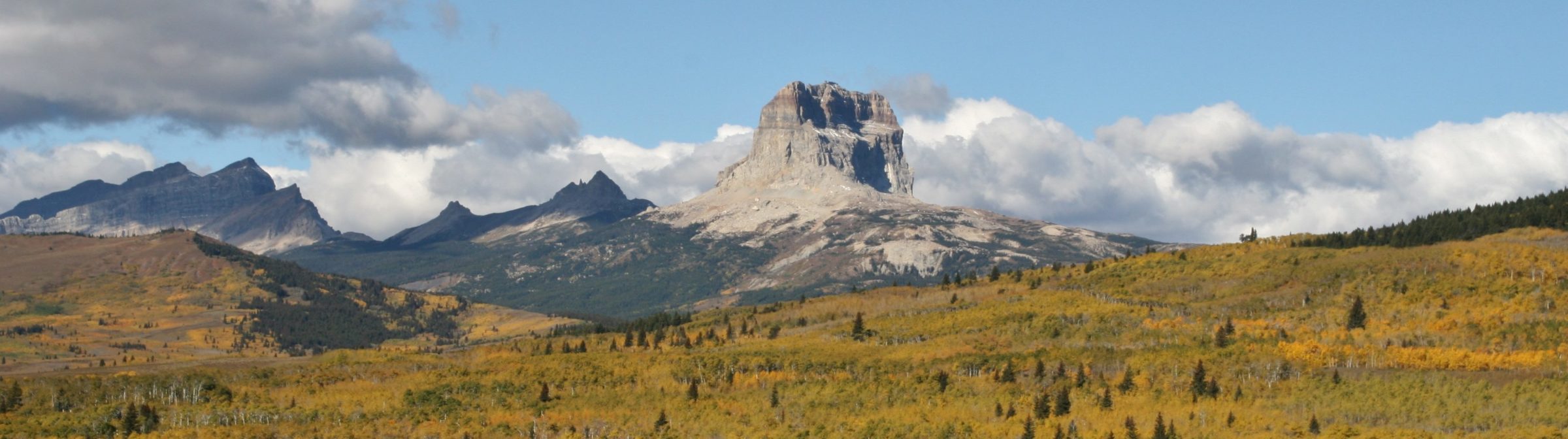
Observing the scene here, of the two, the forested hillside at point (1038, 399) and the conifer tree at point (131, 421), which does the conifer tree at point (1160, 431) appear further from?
the conifer tree at point (131, 421)

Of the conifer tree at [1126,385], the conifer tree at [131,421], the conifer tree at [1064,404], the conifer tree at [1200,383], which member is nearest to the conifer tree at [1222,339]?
the conifer tree at [1200,383]

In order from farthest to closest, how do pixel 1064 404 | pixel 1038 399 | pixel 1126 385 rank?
pixel 1126 385 < pixel 1038 399 < pixel 1064 404

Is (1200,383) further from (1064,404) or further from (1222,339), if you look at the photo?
Answer: (1222,339)

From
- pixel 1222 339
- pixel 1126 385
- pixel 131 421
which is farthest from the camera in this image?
pixel 1222 339

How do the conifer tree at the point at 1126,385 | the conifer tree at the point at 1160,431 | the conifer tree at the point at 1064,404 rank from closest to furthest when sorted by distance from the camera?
1. the conifer tree at the point at 1160,431
2. the conifer tree at the point at 1064,404
3. the conifer tree at the point at 1126,385

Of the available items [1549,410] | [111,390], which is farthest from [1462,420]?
[111,390]

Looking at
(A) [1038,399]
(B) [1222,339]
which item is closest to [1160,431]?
(A) [1038,399]

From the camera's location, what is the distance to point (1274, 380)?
6732 inches

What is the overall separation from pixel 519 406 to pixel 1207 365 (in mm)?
81519

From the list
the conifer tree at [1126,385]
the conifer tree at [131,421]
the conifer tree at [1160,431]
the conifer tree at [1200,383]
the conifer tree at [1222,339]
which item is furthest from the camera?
the conifer tree at [1222,339]

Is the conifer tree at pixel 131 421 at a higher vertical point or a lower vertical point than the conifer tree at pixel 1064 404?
lower

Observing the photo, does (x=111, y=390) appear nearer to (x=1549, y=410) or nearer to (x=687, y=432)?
(x=687, y=432)

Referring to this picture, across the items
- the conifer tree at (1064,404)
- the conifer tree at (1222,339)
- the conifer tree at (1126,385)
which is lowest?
the conifer tree at (1064,404)

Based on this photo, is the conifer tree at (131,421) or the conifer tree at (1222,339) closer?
the conifer tree at (131,421)
